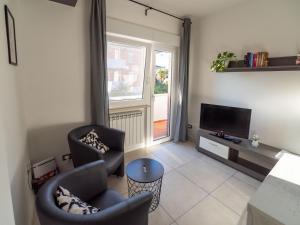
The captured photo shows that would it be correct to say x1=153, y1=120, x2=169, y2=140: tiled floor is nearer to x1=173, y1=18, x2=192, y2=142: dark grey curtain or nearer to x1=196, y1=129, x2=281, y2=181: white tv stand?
x1=173, y1=18, x2=192, y2=142: dark grey curtain

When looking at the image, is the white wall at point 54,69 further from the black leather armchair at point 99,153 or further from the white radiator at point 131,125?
the white radiator at point 131,125

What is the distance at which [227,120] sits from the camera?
2762 mm

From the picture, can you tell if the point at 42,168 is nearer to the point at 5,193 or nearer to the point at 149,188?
the point at 149,188

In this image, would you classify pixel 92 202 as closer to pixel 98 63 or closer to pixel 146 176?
pixel 146 176

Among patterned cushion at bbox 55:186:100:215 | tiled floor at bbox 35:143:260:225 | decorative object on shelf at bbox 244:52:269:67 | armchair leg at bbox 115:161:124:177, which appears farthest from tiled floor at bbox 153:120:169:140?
patterned cushion at bbox 55:186:100:215

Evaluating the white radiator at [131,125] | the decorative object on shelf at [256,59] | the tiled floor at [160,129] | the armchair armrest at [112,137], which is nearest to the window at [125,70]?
the white radiator at [131,125]

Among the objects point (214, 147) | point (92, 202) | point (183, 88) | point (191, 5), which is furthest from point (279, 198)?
point (191, 5)

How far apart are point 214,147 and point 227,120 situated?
0.52 meters

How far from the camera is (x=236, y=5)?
276 centimetres

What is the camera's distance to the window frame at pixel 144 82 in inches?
104

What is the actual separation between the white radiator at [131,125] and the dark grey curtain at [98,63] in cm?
32

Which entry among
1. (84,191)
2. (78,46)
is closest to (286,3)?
(78,46)

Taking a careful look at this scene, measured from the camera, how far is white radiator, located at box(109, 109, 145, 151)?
2.83 meters

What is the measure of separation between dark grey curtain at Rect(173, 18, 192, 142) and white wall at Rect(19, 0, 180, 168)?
1307 millimetres
